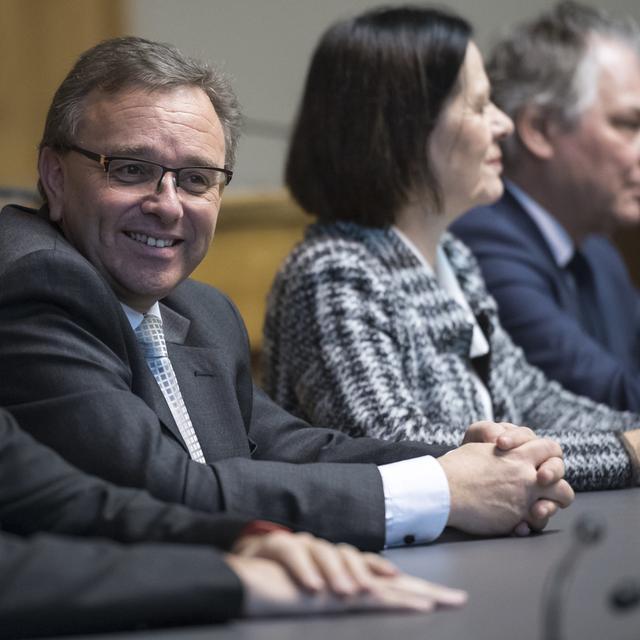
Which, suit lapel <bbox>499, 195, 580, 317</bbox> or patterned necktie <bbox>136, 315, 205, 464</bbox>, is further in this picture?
suit lapel <bbox>499, 195, 580, 317</bbox>

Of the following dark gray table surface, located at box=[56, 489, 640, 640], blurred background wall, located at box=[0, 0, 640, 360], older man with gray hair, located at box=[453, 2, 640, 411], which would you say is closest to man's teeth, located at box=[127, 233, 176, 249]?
dark gray table surface, located at box=[56, 489, 640, 640]

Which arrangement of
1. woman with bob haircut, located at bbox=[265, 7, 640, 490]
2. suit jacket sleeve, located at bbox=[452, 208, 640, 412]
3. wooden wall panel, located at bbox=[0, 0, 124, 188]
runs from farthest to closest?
wooden wall panel, located at bbox=[0, 0, 124, 188], suit jacket sleeve, located at bbox=[452, 208, 640, 412], woman with bob haircut, located at bbox=[265, 7, 640, 490]

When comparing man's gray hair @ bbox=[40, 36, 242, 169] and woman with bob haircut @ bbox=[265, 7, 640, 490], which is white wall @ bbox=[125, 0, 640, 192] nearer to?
woman with bob haircut @ bbox=[265, 7, 640, 490]

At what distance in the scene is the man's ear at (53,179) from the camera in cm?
204

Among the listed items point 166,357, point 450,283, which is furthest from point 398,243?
point 166,357

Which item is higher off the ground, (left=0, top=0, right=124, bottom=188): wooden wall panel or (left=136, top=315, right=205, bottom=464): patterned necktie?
(left=136, top=315, right=205, bottom=464): patterned necktie

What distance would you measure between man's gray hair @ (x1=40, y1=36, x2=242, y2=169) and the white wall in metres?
3.07

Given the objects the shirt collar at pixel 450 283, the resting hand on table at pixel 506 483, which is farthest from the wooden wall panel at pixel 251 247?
the resting hand on table at pixel 506 483

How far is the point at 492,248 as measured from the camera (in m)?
3.38

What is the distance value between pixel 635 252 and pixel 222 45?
194 cm

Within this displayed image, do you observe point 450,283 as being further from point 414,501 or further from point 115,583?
point 115,583

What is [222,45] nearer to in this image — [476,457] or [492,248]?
[492,248]

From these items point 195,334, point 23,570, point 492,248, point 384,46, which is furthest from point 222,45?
point 23,570

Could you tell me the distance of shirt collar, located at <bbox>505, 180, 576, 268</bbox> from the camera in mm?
3695
